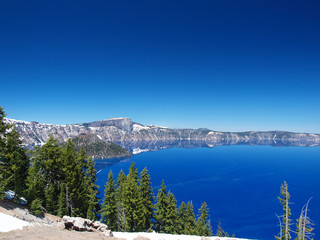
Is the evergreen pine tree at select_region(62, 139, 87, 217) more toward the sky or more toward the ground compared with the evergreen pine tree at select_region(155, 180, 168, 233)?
more toward the sky

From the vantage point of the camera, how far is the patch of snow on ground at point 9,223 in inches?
655

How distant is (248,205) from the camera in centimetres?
10188

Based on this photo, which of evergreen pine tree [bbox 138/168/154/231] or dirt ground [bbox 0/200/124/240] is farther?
A: evergreen pine tree [bbox 138/168/154/231]

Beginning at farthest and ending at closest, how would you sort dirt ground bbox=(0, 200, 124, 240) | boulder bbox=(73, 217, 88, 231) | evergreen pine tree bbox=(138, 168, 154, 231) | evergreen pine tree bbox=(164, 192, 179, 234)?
evergreen pine tree bbox=(164, 192, 179, 234) → evergreen pine tree bbox=(138, 168, 154, 231) → boulder bbox=(73, 217, 88, 231) → dirt ground bbox=(0, 200, 124, 240)

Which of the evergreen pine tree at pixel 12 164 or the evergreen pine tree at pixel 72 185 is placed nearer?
the evergreen pine tree at pixel 12 164

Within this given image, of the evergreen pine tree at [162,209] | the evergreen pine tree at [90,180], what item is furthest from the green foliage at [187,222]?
the evergreen pine tree at [90,180]

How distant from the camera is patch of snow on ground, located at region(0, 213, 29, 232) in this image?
54.6 ft

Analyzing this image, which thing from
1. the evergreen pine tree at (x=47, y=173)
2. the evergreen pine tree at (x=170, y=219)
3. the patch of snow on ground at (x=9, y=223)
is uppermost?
the evergreen pine tree at (x=47, y=173)

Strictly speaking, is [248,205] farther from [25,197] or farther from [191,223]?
[25,197]

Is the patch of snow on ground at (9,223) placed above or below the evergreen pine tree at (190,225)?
above

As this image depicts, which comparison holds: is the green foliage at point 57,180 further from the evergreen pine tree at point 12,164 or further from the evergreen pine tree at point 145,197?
the evergreen pine tree at point 145,197

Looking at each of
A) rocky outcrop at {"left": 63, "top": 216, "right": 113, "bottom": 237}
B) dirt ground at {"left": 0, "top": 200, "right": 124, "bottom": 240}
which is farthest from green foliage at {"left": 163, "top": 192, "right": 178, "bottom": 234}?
dirt ground at {"left": 0, "top": 200, "right": 124, "bottom": 240}

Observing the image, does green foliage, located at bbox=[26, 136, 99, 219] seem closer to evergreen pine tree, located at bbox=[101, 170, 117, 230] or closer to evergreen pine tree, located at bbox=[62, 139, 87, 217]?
evergreen pine tree, located at bbox=[62, 139, 87, 217]

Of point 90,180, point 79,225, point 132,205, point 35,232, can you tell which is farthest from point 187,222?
point 35,232
